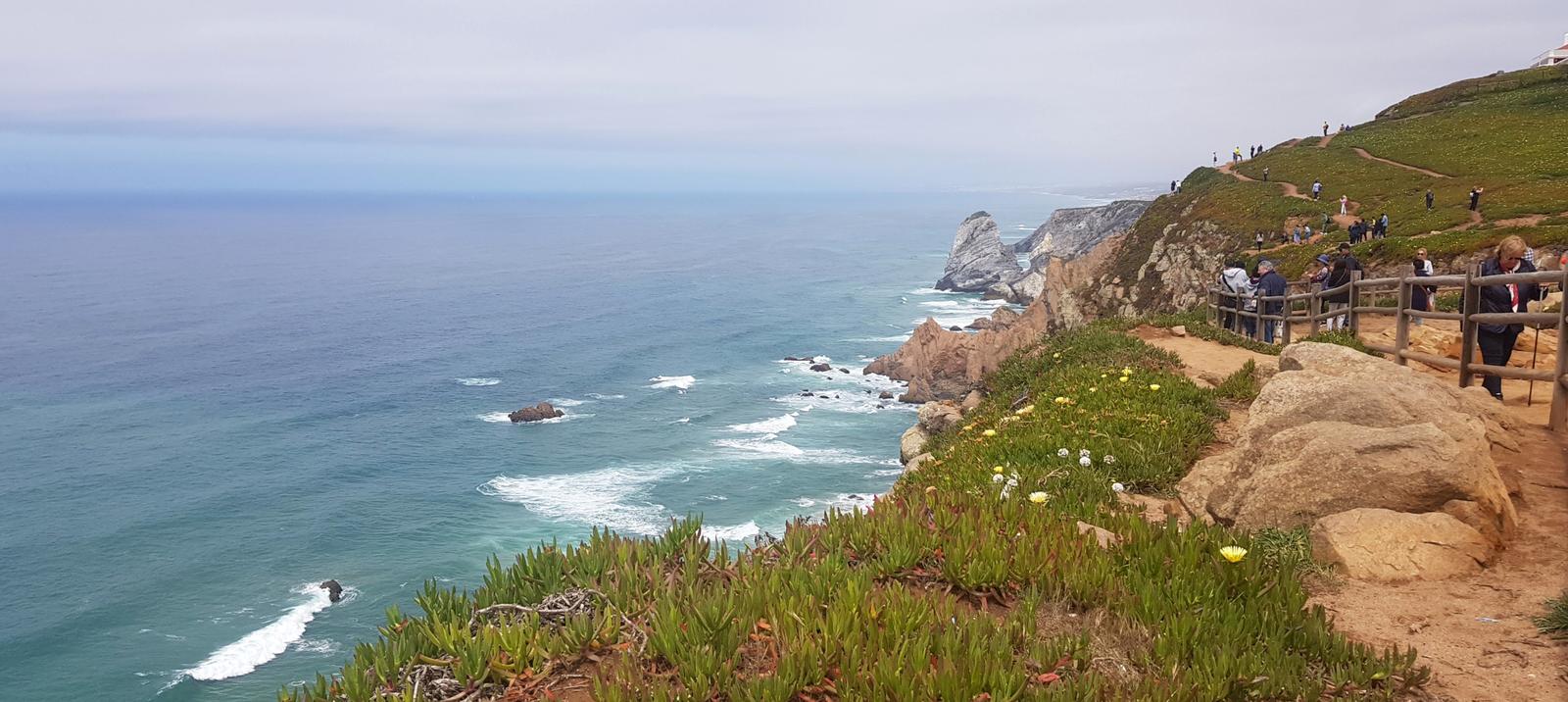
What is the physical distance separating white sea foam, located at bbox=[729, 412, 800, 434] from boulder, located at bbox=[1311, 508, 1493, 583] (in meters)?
59.5

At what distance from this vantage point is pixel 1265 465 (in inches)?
289

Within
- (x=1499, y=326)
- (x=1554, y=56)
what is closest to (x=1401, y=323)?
(x=1499, y=326)

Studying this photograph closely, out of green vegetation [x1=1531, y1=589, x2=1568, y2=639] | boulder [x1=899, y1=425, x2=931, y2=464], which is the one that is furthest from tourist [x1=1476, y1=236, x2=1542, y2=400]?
boulder [x1=899, y1=425, x2=931, y2=464]

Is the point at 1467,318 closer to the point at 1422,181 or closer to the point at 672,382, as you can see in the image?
the point at 1422,181

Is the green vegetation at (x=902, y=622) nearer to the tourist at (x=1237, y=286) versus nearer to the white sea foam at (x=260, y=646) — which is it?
the tourist at (x=1237, y=286)

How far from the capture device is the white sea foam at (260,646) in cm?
3753

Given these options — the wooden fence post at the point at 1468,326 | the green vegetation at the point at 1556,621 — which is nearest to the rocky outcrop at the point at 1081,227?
the wooden fence post at the point at 1468,326

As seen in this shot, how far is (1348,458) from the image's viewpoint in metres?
6.86

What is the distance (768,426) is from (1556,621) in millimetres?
62361

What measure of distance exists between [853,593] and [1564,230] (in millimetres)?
40090

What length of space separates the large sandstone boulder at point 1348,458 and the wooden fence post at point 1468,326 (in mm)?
2830

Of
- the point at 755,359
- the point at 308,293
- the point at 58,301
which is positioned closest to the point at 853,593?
the point at 755,359

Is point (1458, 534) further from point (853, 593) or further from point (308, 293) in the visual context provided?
point (308, 293)

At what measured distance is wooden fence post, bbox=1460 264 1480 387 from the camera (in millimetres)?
11453
